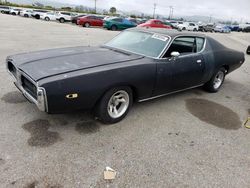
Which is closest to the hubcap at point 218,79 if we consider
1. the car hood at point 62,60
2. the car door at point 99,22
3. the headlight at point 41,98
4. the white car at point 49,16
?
the car hood at point 62,60

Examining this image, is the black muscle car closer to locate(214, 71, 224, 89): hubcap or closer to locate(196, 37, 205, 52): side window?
locate(196, 37, 205, 52): side window

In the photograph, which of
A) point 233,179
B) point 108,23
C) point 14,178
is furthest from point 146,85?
point 108,23

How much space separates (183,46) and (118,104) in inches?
78.5

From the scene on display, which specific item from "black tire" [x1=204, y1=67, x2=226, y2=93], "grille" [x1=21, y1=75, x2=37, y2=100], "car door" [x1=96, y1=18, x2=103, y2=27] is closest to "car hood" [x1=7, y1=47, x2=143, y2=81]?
"grille" [x1=21, y1=75, x2=37, y2=100]

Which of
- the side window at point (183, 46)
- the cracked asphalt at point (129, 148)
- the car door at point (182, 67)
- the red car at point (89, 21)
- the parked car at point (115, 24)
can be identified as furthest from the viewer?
the red car at point (89, 21)

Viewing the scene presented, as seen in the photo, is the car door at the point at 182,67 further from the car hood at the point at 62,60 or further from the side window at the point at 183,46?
the car hood at the point at 62,60

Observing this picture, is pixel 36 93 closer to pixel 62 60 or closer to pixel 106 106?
pixel 62 60

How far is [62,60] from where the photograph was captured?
11.2 feet

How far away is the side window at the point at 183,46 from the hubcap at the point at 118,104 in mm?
1275

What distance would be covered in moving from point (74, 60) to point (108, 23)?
2086 cm

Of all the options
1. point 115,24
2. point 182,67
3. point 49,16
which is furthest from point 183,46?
point 49,16

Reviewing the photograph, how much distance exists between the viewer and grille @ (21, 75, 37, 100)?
2.94m

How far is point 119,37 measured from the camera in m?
4.74

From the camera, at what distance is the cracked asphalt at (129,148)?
2.43 m
